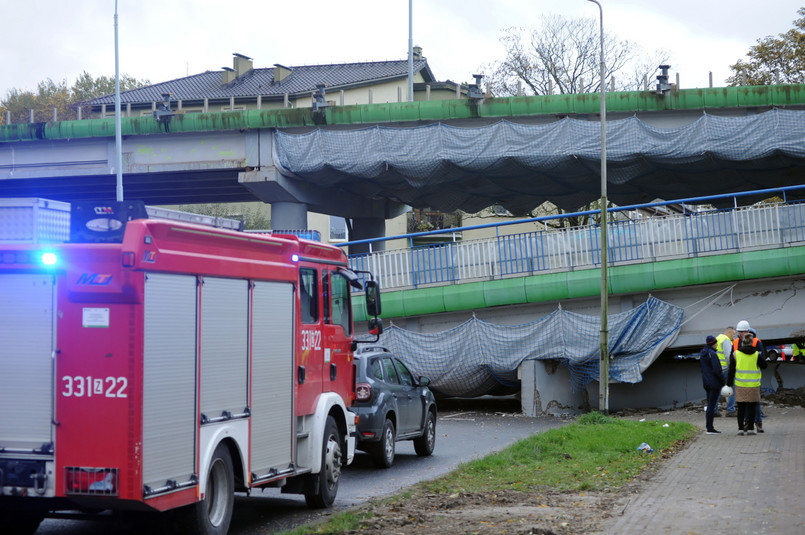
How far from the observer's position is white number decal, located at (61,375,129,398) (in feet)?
24.0

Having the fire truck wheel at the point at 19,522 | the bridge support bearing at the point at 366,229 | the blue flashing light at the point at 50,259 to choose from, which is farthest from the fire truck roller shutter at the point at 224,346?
the bridge support bearing at the point at 366,229

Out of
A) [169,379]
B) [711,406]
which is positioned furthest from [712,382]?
[169,379]

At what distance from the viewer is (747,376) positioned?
16656mm

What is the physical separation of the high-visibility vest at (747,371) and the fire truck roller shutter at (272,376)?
9445 mm

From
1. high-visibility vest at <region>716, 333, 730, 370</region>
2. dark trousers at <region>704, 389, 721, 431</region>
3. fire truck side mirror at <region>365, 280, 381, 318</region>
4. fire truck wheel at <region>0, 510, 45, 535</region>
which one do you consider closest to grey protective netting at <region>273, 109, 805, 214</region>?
high-visibility vest at <region>716, 333, 730, 370</region>

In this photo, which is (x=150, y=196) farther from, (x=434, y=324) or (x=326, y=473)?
(x=326, y=473)

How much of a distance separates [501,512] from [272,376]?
247 cm

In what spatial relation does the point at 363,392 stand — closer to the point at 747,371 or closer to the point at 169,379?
the point at 169,379

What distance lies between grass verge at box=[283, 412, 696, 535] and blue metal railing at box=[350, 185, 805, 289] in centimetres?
684

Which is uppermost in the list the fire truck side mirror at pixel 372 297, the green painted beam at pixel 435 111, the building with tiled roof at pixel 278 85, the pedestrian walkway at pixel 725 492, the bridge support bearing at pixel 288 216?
the building with tiled roof at pixel 278 85

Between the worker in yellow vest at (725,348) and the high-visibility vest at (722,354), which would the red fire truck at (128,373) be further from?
the high-visibility vest at (722,354)

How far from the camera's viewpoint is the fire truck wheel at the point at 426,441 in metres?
15.9

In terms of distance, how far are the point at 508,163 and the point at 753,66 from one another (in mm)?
23081

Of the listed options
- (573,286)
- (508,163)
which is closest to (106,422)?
(573,286)
